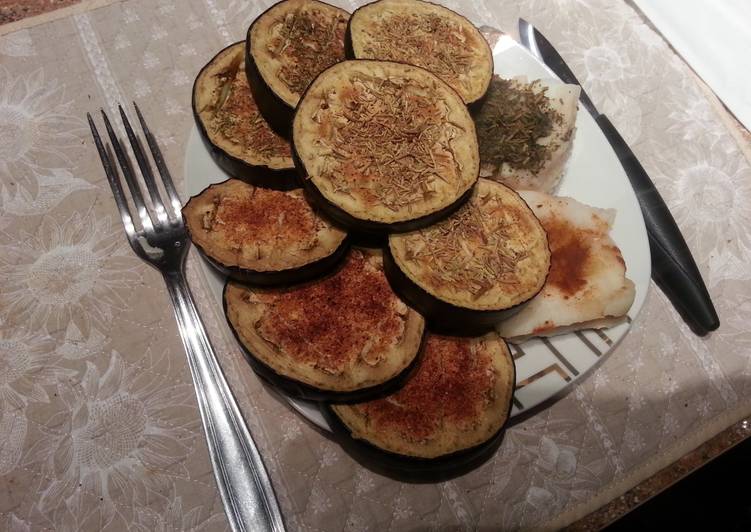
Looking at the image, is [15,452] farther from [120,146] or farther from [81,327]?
[120,146]

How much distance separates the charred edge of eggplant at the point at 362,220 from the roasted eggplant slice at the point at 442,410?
0.32 meters

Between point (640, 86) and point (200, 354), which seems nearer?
point (200, 354)

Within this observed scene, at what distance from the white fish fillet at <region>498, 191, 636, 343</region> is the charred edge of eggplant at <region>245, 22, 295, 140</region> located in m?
0.73

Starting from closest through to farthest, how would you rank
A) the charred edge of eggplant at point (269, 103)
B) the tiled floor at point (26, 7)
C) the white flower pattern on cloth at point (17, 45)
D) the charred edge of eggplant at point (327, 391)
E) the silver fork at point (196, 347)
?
the charred edge of eggplant at point (327, 391) < the silver fork at point (196, 347) < the charred edge of eggplant at point (269, 103) < the white flower pattern on cloth at point (17, 45) < the tiled floor at point (26, 7)

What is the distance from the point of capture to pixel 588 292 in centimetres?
155

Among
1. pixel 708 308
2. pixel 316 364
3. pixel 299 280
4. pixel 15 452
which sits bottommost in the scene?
pixel 15 452

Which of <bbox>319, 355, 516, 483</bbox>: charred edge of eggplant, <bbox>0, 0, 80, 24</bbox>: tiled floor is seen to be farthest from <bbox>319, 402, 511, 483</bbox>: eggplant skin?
<bbox>0, 0, 80, 24</bbox>: tiled floor

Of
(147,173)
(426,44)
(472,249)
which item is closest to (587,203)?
(472,249)

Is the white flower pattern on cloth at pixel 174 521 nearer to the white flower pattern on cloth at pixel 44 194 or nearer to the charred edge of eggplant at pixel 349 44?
the white flower pattern on cloth at pixel 44 194

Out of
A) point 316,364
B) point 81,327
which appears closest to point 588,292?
point 316,364

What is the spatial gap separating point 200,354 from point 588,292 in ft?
3.60

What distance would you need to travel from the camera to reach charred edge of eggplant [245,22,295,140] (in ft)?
5.02

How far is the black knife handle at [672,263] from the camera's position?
1.75 m

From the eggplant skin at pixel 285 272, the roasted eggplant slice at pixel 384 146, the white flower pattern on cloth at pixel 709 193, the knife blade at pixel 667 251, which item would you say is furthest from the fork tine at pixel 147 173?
the white flower pattern on cloth at pixel 709 193
